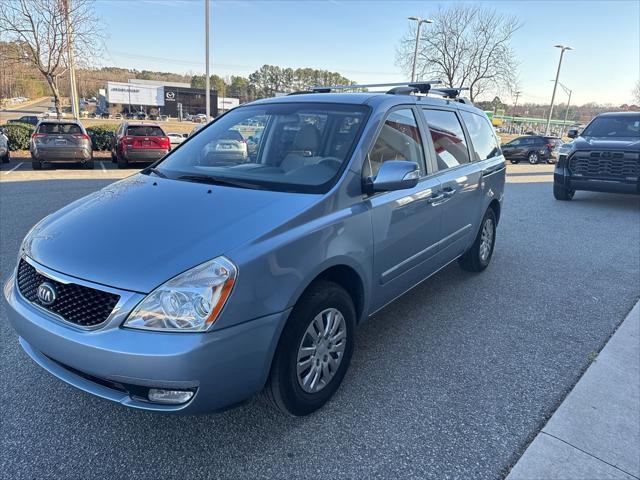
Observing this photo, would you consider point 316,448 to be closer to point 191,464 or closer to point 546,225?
point 191,464

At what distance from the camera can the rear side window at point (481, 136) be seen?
466 cm

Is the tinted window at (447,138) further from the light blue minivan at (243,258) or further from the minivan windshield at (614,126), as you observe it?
the minivan windshield at (614,126)

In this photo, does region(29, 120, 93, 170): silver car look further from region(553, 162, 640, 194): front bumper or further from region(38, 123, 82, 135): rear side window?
region(553, 162, 640, 194): front bumper

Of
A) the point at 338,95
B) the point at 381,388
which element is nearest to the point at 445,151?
the point at 338,95

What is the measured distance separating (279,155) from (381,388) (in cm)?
170

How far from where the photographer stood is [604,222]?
27.3 feet

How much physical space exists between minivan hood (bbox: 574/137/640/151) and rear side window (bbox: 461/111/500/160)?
540 cm

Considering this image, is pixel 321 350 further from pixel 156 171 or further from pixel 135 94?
pixel 135 94

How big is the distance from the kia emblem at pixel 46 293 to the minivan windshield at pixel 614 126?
11.0 metres

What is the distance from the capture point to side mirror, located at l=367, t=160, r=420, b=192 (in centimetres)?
276

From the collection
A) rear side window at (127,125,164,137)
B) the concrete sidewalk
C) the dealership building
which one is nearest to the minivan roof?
the concrete sidewalk

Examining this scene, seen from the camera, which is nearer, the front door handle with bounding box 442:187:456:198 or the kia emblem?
the kia emblem

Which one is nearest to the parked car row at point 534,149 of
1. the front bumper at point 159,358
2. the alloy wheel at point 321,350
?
the alloy wheel at point 321,350

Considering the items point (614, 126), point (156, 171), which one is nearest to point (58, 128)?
point (156, 171)
